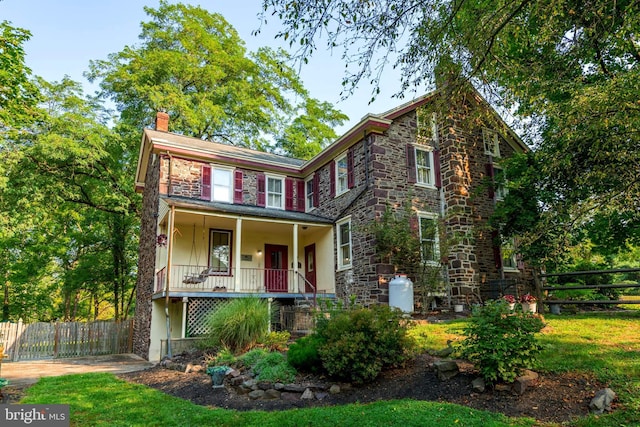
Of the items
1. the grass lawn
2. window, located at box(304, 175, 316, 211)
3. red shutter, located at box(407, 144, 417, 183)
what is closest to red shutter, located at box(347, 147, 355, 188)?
red shutter, located at box(407, 144, 417, 183)

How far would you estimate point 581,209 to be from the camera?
6.50 m

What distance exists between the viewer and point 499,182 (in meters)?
13.6

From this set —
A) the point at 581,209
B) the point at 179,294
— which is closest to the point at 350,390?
the point at 581,209

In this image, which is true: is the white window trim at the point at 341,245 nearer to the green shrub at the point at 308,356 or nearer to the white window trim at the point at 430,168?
the white window trim at the point at 430,168

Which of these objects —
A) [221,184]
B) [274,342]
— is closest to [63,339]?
[221,184]

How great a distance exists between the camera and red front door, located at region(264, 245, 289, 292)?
14.5m

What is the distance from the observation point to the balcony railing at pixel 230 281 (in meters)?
12.5

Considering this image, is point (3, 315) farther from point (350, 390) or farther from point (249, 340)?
point (350, 390)

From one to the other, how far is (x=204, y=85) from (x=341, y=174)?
13049mm

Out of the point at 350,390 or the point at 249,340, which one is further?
the point at 249,340

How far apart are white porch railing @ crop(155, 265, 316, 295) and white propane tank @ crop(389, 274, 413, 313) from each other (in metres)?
2.54

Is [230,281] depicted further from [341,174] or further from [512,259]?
[512,259]

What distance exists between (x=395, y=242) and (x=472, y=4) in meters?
7.01

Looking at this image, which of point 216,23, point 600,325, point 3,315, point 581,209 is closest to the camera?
point 581,209
